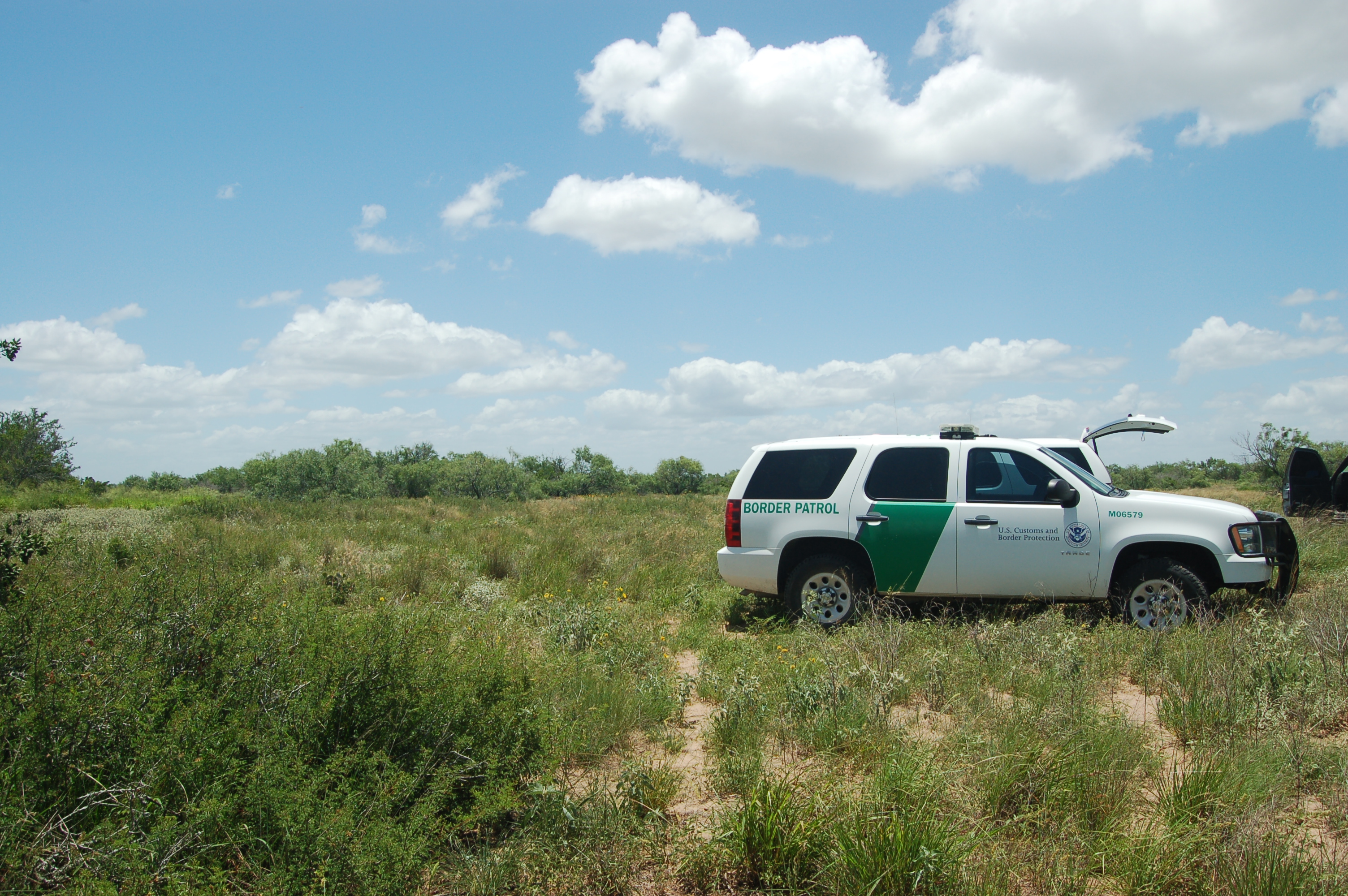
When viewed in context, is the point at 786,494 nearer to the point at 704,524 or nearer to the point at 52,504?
the point at 704,524

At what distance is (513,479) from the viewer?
41.8m

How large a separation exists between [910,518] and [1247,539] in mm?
3089

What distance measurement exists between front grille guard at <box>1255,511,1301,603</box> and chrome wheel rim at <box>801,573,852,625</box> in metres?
3.97

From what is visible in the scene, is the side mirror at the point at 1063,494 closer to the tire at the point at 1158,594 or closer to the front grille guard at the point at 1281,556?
the tire at the point at 1158,594

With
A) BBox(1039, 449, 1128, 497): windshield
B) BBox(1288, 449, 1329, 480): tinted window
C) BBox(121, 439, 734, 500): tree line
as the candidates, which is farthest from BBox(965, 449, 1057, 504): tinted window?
BBox(121, 439, 734, 500): tree line

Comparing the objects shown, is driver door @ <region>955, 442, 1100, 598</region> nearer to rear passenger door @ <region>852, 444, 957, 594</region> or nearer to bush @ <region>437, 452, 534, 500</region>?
rear passenger door @ <region>852, 444, 957, 594</region>

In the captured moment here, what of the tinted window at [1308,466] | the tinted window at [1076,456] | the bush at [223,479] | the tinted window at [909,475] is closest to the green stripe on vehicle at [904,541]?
the tinted window at [909,475]

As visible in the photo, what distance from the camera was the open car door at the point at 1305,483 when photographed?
528 inches

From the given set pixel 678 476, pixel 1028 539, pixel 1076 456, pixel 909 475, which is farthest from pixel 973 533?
pixel 678 476

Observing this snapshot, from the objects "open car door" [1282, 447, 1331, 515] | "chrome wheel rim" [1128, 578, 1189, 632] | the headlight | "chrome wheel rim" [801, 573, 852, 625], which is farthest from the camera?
"open car door" [1282, 447, 1331, 515]

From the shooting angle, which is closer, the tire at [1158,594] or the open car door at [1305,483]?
the tire at [1158,594]

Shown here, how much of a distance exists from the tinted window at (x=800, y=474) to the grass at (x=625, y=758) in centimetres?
221

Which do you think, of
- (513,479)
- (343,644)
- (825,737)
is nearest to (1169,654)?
(825,737)

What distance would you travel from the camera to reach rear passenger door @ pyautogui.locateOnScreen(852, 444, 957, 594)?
756 centimetres
